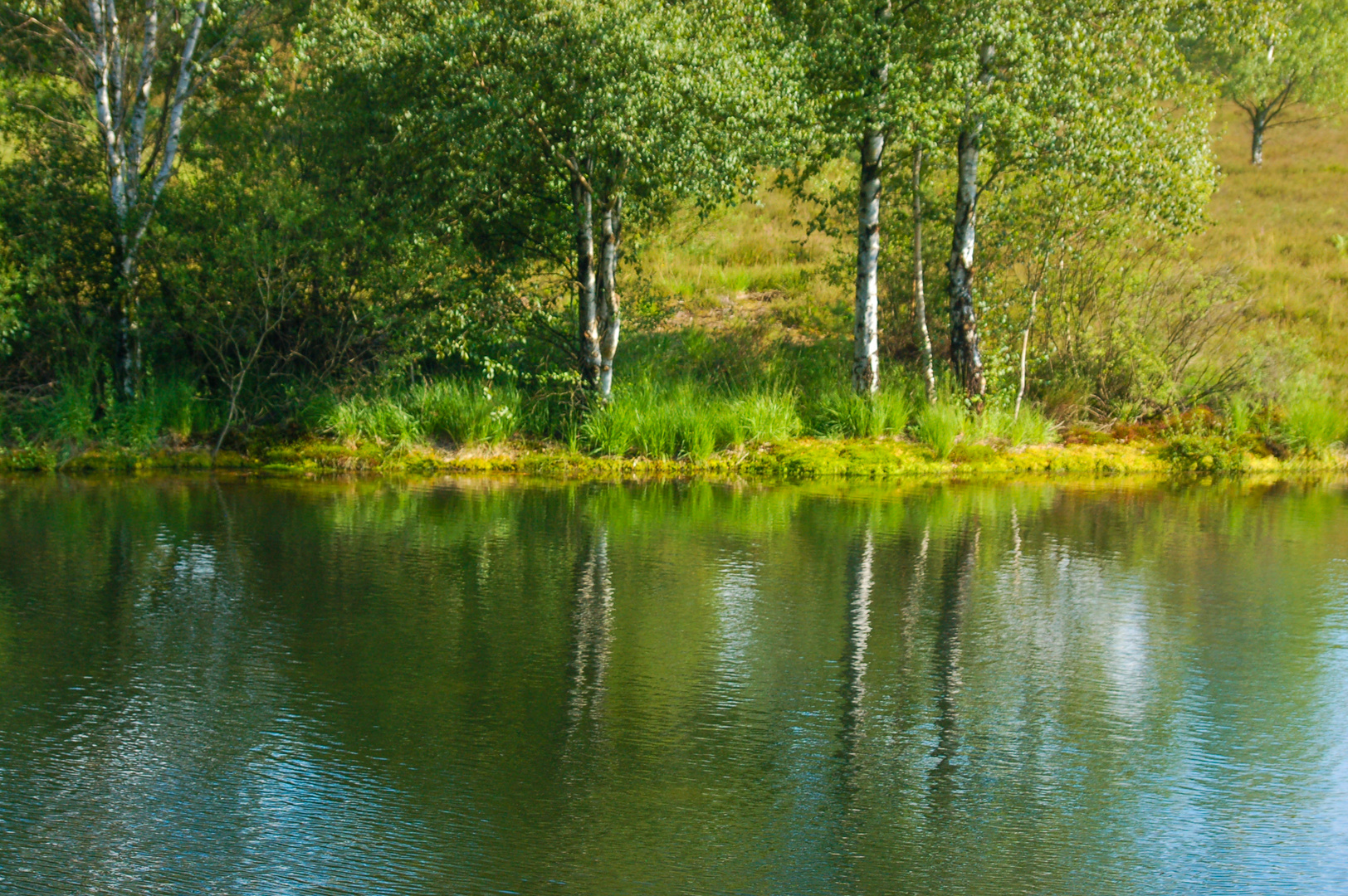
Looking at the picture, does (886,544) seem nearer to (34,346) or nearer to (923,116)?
(923,116)

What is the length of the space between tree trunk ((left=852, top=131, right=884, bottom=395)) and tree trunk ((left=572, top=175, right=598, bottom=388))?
168 inches

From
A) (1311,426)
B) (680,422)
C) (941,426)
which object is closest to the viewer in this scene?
(680,422)

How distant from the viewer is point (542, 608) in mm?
9555

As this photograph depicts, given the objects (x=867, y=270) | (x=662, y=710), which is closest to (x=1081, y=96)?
(x=867, y=270)

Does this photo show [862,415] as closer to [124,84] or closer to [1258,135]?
[124,84]

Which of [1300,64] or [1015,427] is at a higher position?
[1300,64]

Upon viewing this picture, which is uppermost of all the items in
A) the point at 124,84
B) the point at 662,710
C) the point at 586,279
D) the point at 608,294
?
the point at 124,84

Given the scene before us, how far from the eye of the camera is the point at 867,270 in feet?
65.8

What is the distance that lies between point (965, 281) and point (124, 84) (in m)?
13.6

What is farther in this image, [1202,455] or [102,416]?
[1202,455]

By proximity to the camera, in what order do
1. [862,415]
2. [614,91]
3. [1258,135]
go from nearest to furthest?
[614,91] → [862,415] → [1258,135]

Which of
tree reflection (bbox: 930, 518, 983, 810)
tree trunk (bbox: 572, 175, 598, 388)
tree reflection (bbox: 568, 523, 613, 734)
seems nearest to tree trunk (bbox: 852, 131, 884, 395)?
tree trunk (bbox: 572, 175, 598, 388)

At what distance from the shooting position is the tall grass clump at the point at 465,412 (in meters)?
18.7

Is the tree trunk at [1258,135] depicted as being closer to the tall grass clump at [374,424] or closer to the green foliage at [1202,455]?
the green foliage at [1202,455]
